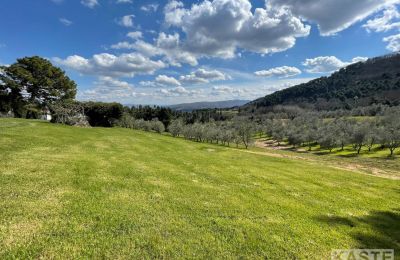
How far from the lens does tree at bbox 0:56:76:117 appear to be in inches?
2105

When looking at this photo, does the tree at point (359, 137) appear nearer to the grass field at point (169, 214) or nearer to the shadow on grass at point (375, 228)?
the grass field at point (169, 214)

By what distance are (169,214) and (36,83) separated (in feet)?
193

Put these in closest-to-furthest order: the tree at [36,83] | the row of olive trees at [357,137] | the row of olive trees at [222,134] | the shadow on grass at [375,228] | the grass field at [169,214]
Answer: the grass field at [169,214], the shadow on grass at [375,228], the tree at [36,83], the row of olive trees at [357,137], the row of olive trees at [222,134]

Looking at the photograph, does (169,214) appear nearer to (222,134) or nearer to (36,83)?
(36,83)

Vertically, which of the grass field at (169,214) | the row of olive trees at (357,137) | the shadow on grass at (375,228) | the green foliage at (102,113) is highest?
the green foliage at (102,113)

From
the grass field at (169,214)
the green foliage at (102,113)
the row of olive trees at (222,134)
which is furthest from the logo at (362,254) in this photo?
the row of olive trees at (222,134)

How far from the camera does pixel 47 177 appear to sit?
13930 millimetres

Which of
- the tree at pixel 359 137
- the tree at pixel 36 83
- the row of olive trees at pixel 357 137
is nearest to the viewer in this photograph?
the tree at pixel 36 83

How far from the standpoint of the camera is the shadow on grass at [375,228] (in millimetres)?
10352

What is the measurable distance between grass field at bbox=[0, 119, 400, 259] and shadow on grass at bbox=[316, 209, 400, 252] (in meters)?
0.06

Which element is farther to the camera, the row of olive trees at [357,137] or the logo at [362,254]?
the row of olive trees at [357,137]

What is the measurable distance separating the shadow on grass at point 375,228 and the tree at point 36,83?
60.5 metres

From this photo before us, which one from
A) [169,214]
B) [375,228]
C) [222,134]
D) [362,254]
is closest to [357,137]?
[222,134]

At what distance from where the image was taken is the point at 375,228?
38.9ft
